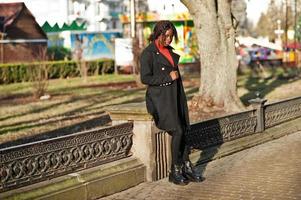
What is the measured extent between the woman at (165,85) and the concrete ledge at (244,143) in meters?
1.63

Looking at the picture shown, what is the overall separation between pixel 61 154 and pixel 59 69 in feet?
102

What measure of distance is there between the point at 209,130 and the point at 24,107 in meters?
10.8

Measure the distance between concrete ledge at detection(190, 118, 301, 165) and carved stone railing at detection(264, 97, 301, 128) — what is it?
0.11m

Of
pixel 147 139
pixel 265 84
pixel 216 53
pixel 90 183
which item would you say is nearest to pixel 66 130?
pixel 216 53

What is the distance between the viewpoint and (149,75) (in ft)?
23.5

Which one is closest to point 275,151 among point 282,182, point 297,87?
point 282,182

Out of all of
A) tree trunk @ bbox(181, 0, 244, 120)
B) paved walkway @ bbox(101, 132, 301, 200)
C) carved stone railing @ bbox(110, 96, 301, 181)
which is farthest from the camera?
tree trunk @ bbox(181, 0, 244, 120)

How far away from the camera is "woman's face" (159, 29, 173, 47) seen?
23.6ft

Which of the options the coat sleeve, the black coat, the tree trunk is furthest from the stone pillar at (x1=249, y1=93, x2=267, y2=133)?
the coat sleeve

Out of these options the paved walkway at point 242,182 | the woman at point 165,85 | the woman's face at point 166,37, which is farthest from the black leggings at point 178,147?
the woman's face at point 166,37

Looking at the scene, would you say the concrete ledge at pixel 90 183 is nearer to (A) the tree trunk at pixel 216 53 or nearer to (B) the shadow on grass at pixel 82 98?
(A) the tree trunk at pixel 216 53

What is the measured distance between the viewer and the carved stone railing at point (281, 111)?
38.6 ft

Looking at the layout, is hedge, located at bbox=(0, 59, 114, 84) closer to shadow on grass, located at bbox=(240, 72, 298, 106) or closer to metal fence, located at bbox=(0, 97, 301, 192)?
shadow on grass, located at bbox=(240, 72, 298, 106)

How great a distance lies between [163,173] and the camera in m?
8.09
